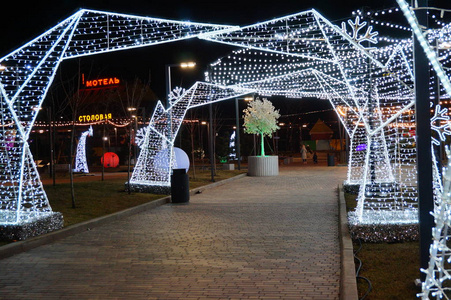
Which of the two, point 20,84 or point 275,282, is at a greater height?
point 20,84

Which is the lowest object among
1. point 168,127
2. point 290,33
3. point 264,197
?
point 264,197

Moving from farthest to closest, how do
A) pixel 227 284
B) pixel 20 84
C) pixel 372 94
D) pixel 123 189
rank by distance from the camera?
pixel 123 189 → pixel 372 94 → pixel 20 84 → pixel 227 284

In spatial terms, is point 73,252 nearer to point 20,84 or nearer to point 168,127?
point 20,84

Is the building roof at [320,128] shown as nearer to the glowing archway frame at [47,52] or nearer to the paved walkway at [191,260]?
the paved walkway at [191,260]

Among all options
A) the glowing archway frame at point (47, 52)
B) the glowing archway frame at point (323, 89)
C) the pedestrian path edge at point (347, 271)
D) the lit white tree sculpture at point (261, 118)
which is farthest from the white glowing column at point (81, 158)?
the pedestrian path edge at point (347, 271)

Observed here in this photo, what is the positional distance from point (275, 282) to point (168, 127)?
1233cm

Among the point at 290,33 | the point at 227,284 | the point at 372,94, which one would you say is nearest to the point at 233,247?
the point at 227,284

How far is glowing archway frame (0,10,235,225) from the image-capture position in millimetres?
8750

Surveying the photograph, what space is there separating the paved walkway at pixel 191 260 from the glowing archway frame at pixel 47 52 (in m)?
1.35

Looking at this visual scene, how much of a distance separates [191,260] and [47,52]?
15.8ft

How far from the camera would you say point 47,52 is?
30.5ft

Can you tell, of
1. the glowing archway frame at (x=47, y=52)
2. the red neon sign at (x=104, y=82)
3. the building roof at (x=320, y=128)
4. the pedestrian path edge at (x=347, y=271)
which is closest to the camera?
the pedestrian path edge at (x=347, y=271)

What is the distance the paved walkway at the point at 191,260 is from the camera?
5.72 meters

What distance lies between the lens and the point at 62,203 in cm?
1348
